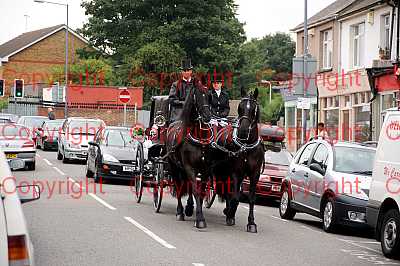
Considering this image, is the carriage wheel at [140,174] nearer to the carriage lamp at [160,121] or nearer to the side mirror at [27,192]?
the carriage lamp at [160,121]

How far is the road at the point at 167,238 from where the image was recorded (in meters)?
10.8

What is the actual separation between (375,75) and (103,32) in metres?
32.3

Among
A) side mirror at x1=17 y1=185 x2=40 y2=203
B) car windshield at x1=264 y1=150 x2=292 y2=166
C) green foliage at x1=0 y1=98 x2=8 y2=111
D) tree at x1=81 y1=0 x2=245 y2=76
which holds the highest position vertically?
tree at x1=81 y1=0 x2=245 y2=76

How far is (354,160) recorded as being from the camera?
51.6 feet

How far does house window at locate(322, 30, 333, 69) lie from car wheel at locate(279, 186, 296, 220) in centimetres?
2359

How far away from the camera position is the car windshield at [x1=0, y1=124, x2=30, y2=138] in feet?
91.4

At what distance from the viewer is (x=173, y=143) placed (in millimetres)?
14938

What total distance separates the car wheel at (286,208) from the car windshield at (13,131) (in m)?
13.2

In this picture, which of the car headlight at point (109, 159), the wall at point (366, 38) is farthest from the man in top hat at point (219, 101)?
the wall at point (366, 38)

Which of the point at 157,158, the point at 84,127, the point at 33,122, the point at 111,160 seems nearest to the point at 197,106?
the point at 157,158

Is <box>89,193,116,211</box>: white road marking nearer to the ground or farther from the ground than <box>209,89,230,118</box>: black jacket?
nearer to the ground

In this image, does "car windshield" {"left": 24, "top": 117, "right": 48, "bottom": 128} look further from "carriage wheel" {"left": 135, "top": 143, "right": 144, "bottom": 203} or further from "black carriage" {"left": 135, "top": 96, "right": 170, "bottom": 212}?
"black carriage" {"left": 135, "top": 96, "right": 170, "bottom": 212}

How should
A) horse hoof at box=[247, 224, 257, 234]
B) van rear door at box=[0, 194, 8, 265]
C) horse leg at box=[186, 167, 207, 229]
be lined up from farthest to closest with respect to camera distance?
1. horse hoof at box=[247, 224, 257, 234]
2. horse leg at box=[186, 167, 207, 229]
3. van rear door at box=[0, 194, 8, 265]

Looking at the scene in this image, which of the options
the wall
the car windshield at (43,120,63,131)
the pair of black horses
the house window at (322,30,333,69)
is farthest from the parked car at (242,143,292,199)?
the car windshield at (43,120,63,131)
